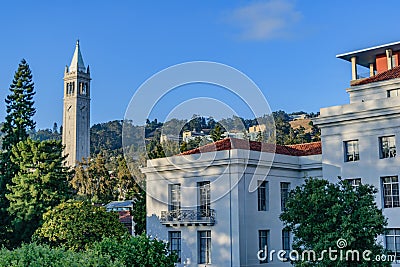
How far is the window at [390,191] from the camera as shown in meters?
23.0

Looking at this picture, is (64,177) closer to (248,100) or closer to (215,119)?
(215,119)

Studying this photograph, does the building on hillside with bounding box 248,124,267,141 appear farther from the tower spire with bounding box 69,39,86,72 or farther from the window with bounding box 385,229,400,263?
the tower spire with bounding box 69,39,86,72

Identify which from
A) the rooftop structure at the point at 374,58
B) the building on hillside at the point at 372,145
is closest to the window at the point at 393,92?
the building on hillside at the point at 372,145

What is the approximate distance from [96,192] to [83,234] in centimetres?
3389

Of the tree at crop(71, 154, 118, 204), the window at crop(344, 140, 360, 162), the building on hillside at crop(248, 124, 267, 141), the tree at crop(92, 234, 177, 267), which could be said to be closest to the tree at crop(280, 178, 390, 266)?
the tree at crop(92, 234, 177, 267)

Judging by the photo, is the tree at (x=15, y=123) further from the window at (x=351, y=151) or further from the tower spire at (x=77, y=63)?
the tower spire at (x=77, y=63)

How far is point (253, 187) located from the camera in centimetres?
2619

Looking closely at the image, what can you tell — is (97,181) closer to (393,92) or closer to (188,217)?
(188,217)

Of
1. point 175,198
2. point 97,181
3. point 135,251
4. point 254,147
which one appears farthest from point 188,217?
point 97,181

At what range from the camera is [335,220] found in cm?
1717

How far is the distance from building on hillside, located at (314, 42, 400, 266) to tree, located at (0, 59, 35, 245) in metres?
21.6

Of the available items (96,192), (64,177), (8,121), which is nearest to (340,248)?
(64,177)

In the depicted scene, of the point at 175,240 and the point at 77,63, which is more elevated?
the point at 77,63

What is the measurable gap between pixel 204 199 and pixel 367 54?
43.2 ft
